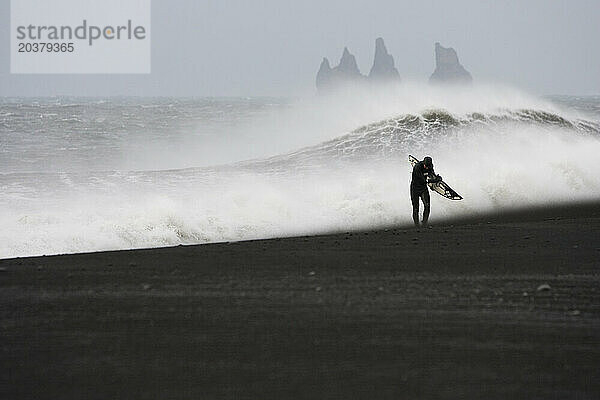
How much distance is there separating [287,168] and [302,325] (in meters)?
21.7

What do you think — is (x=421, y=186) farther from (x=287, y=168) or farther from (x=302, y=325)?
(x=287, y=168)

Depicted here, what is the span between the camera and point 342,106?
44.1m

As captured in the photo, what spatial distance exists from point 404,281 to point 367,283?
342 millimetres

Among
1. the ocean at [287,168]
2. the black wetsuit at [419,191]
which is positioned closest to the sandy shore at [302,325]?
the black wetsuit at [419,191]

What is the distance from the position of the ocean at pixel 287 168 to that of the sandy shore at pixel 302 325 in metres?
5.00

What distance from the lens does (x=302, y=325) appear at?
21.1ft

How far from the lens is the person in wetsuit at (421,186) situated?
15.6 m

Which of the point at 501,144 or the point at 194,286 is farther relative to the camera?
the point at 501,144

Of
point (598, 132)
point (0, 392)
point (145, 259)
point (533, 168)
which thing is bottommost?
point (0, 392)

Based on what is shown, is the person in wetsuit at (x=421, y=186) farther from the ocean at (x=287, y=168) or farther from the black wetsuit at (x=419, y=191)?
the ocean at (x=287, y=168)

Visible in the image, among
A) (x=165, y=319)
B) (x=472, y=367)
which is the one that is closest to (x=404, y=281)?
(x=165, y=319)

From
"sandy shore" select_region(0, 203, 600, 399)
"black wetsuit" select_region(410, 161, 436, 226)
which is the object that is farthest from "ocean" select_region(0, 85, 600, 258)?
"sandy shore" select_region(0, 203, 600, 399)

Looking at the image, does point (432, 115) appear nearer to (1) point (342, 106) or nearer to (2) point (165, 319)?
(1) point (342, 106)

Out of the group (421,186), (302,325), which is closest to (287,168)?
(421,186)
